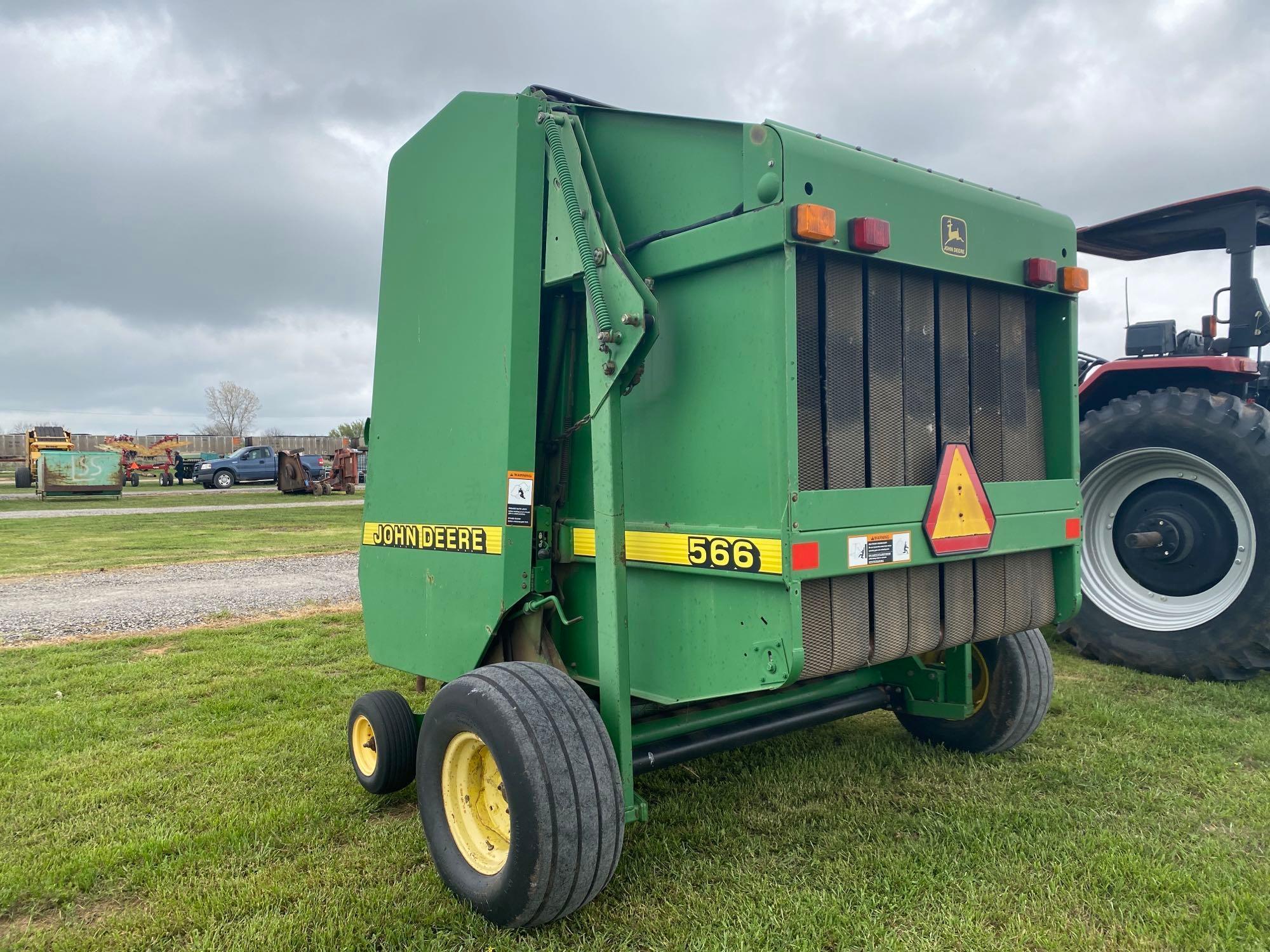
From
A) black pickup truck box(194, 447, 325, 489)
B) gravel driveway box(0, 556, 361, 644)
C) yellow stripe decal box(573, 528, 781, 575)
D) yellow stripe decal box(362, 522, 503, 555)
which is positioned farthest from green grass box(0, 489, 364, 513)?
yellow stripe decal box(573, 528, 781, 575)

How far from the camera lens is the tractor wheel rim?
523 centimetres

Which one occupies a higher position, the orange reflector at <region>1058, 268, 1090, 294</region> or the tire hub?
the orange reflector at <region>1058, 268, 1090, 294</region>

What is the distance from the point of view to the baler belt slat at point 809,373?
2.74m

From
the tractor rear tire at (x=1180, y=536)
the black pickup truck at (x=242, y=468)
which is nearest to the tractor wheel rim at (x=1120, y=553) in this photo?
the tractor rear tire at (x=1180, y=536)

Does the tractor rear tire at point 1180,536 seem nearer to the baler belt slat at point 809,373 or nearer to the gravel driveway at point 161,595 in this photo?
the baler belt slat at point 809,373

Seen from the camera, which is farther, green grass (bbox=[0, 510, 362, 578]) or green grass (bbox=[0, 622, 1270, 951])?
green grass (bbox=[0, 510, 362, 578])

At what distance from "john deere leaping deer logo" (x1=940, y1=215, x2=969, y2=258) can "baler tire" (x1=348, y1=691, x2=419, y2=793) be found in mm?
2688

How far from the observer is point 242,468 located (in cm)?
3284

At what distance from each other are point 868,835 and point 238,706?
3684 millimetres

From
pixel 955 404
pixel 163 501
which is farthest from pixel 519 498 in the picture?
pixel 163 501

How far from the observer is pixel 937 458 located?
3.11 meters

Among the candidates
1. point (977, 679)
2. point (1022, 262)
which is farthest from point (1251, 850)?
point (1022, 262)

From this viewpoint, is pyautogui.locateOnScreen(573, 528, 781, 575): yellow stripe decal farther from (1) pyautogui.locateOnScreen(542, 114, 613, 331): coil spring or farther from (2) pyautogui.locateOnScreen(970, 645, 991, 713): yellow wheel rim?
(2) pyautogui.locateOnScreen(970, 645, 991, 713): yellow wheel rim

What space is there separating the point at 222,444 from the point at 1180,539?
53129mm
